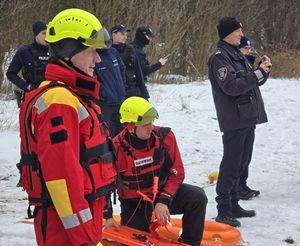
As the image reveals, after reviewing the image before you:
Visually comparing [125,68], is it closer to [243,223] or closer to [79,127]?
[243,223]

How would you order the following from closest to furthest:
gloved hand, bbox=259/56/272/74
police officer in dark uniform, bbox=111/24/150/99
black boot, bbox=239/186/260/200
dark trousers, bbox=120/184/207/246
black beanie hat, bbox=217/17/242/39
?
dark trousers, bbox=120/184/207/246 → gloved hand, bbox=259/56/272/74 → black beanie hat, bbox=217/17/242/39 → black boot, bbox=239/186/260/200 → police officer in dark uniform, bbox=111/24/150/99

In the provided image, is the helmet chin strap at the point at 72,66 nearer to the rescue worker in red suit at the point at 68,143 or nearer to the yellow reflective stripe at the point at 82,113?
the rescue worker in red suit at the point at 68,143

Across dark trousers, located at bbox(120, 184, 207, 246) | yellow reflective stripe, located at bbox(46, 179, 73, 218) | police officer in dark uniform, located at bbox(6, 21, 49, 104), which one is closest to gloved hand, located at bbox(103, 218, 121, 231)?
dark trousers, located at bbox(120, 184, 207, 246)

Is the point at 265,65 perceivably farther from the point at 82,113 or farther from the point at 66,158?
the point at 66,158

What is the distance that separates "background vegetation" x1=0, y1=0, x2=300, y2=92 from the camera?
512 inches

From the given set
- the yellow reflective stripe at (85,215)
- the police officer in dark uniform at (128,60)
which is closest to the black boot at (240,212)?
the police officer in dark uniform at (128,60)

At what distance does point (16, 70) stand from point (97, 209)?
3.96 meters

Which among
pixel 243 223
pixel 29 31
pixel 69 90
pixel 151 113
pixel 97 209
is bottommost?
pixel 243 223

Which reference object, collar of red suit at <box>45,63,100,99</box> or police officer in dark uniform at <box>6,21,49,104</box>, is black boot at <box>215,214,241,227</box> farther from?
collar of red suit at <box>45,63,100,99</box>

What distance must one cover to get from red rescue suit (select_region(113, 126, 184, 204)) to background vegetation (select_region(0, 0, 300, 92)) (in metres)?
8.41

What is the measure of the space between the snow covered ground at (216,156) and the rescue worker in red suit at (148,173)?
78 centimetres

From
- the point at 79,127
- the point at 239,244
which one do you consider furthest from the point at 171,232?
the point at 79,127

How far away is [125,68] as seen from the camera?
6742 mm

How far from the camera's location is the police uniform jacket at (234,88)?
4703 millimetres
